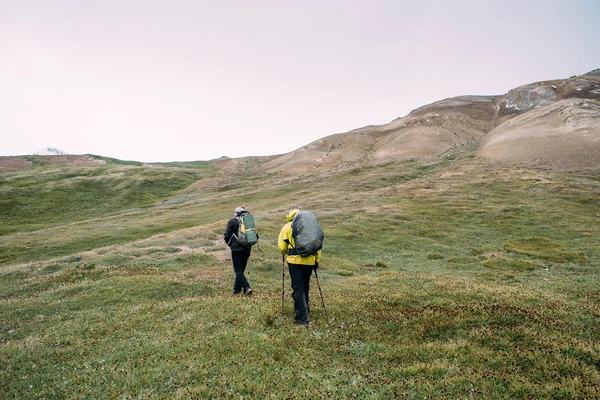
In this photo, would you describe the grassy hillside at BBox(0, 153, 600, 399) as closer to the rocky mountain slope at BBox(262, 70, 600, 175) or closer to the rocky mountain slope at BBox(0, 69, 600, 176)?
the rocky mountain slope at BBox(262, 70, 600, 175)

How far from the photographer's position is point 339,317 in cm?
1278

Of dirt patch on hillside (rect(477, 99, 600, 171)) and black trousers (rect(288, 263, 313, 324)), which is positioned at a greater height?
dirt patch on hillside (rect(477, 99, 600, 171))

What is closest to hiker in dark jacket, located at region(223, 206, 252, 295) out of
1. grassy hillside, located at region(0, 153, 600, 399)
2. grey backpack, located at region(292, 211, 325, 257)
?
grassy hillside, located at region(0, 153, 600, 399)

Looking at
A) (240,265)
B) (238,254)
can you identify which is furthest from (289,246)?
(240,265)

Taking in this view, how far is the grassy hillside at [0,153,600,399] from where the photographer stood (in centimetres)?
855

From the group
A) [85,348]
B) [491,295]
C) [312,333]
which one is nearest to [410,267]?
[491,295]

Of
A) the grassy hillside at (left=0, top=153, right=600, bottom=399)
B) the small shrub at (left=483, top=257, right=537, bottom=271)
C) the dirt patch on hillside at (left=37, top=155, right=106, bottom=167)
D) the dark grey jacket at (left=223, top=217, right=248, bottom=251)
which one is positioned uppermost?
the dirt patch on hillside at (left=37, top=155, right=106, bottom=167)

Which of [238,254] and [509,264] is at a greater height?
[238,254]

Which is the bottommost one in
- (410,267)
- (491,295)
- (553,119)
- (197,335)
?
(410,267)

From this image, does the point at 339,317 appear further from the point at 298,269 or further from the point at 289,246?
the point at 289,246

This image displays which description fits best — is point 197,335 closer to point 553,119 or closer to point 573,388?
point 573,388

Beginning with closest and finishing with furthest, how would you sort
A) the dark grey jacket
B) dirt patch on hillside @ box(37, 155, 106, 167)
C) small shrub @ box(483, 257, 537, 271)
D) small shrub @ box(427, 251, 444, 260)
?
the dark grey jacket
small shrub @ box(483, 257, 537, 271)
small shrub @ box(427, 251, 444, 260)
dirt patch on hillside @ box(37, 155, 106, 167)

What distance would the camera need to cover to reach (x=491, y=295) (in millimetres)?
14227

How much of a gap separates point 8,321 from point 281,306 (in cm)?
1183
